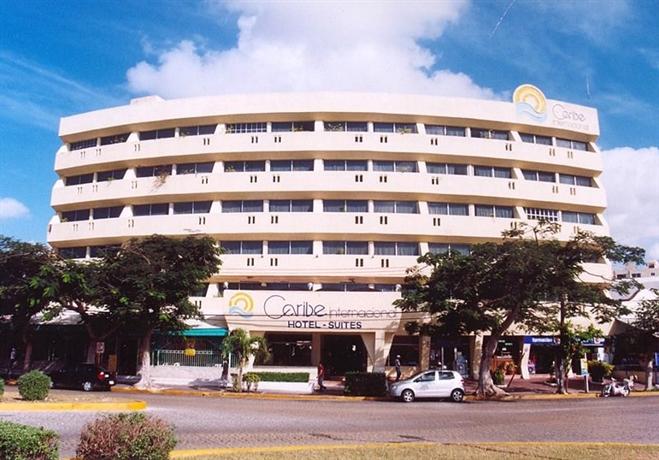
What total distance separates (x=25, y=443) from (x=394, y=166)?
3477cm

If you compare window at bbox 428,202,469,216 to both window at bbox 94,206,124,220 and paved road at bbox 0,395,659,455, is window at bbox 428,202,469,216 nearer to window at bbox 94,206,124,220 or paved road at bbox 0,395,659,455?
paved road at bbox 0,395,659,455

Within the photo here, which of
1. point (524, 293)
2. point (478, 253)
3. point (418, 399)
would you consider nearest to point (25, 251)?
point (418, 399)

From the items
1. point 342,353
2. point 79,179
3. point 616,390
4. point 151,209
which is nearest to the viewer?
point 616,390

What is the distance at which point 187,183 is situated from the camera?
4050cm

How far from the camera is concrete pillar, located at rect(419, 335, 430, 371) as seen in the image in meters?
37.3

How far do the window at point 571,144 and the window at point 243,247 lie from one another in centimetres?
2291

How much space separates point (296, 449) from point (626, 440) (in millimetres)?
7870

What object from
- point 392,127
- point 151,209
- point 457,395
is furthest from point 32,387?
point 392,127

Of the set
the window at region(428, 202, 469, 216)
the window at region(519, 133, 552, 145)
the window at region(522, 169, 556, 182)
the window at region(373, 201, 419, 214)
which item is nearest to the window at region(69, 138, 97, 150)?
the window at region(373, 201, 419, 214)

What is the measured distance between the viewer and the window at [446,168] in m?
41.5

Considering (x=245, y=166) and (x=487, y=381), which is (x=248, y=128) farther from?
(x=487, y=381)

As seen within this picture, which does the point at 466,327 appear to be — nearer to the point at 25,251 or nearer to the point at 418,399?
the point at 418,399

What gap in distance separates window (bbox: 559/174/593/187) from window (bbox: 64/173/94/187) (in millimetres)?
34404

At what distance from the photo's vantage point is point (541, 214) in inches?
1668
